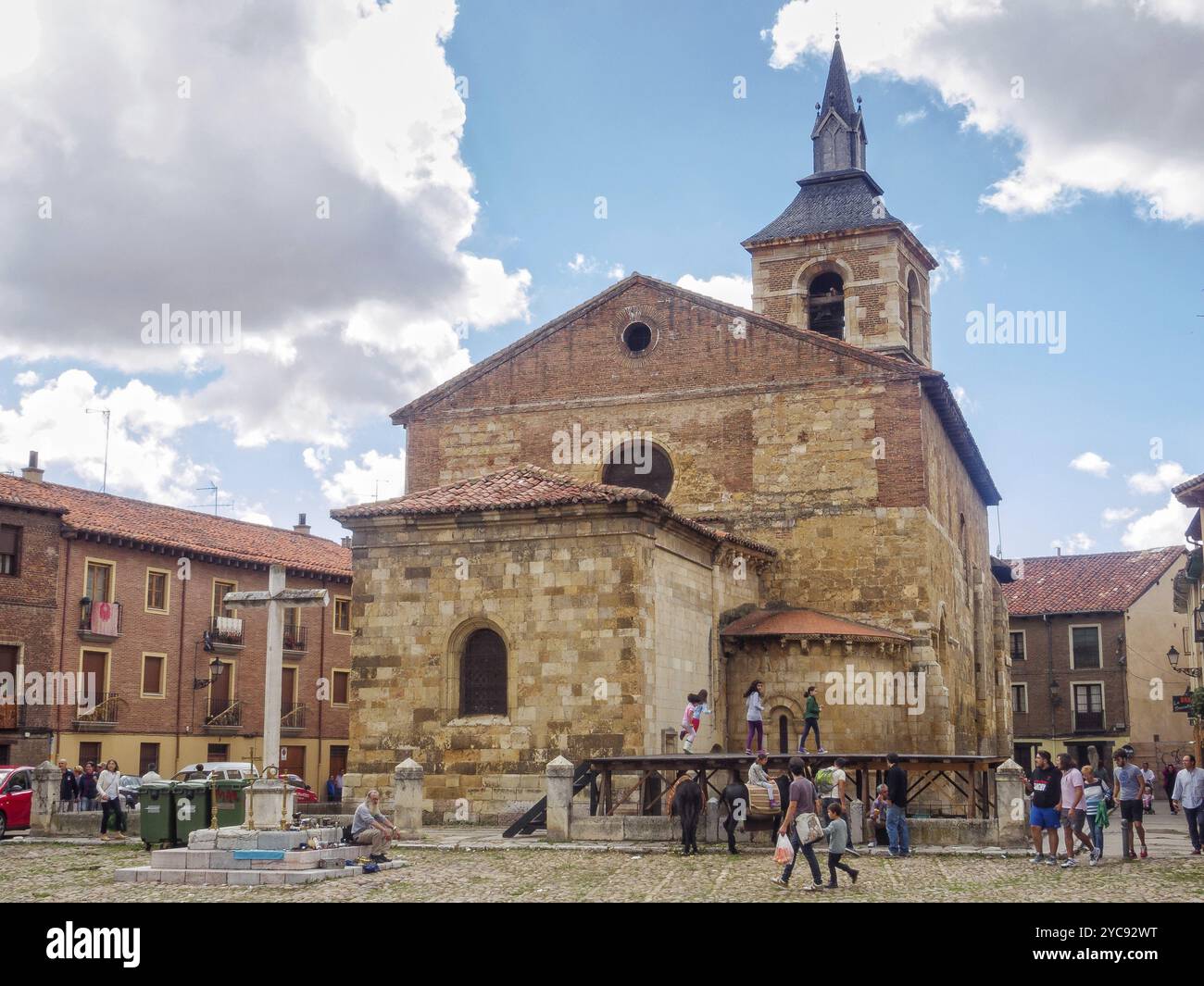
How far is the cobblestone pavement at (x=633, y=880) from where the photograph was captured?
47.0 ft

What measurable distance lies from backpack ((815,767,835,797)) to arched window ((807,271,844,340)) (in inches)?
793

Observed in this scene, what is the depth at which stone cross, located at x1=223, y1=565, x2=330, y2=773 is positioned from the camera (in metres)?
17.6

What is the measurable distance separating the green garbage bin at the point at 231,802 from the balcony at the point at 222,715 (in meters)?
22.4

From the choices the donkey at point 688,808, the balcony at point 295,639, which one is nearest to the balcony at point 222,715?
the balcony at point 295,639

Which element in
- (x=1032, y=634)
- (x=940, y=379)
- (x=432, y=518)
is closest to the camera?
(x=432, y=518)

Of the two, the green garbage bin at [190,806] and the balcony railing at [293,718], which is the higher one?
the balcony railing at [293,718]

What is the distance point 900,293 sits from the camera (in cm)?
3662

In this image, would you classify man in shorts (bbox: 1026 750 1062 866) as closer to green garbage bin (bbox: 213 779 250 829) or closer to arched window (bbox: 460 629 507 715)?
arched window (bbox: 460 629 507 715)

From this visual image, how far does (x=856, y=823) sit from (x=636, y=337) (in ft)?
48.4

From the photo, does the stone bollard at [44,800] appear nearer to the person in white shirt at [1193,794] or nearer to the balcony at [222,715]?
the balcony at [222,715]
